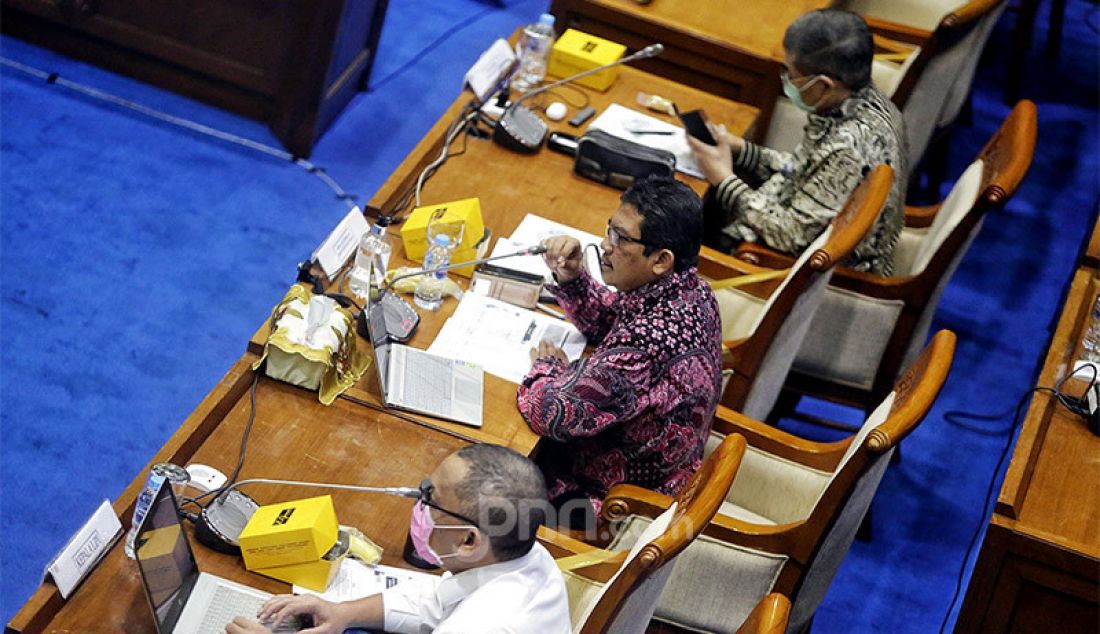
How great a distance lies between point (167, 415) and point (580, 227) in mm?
1241

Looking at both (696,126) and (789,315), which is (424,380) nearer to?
(789,315)

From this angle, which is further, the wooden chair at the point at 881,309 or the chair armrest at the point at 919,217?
the chair armrest at the point at 919,217

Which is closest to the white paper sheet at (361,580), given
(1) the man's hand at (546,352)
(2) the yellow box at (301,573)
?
(2) the yellow box at (301,573)

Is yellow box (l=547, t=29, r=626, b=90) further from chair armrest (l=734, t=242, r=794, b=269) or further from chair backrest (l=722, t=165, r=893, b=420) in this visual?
chair backrest (l=722, t=165, r=893, b=420)

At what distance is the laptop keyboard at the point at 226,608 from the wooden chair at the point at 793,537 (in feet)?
2.72

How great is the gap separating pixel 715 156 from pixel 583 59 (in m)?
0.57

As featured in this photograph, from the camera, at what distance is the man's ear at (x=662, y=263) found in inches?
112

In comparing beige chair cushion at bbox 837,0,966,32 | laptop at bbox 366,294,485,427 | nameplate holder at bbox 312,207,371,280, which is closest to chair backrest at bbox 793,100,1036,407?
laptop at bbox 366,294,485,427

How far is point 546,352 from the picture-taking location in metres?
3.08

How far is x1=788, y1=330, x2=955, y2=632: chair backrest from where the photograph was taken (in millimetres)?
2658

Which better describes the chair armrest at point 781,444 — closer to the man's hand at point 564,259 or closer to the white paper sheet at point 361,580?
the man's hand at point 564,259

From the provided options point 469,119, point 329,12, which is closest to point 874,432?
point 469,119

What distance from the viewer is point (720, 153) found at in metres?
4.04

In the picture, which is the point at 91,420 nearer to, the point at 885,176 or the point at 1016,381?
the point at 885,176
